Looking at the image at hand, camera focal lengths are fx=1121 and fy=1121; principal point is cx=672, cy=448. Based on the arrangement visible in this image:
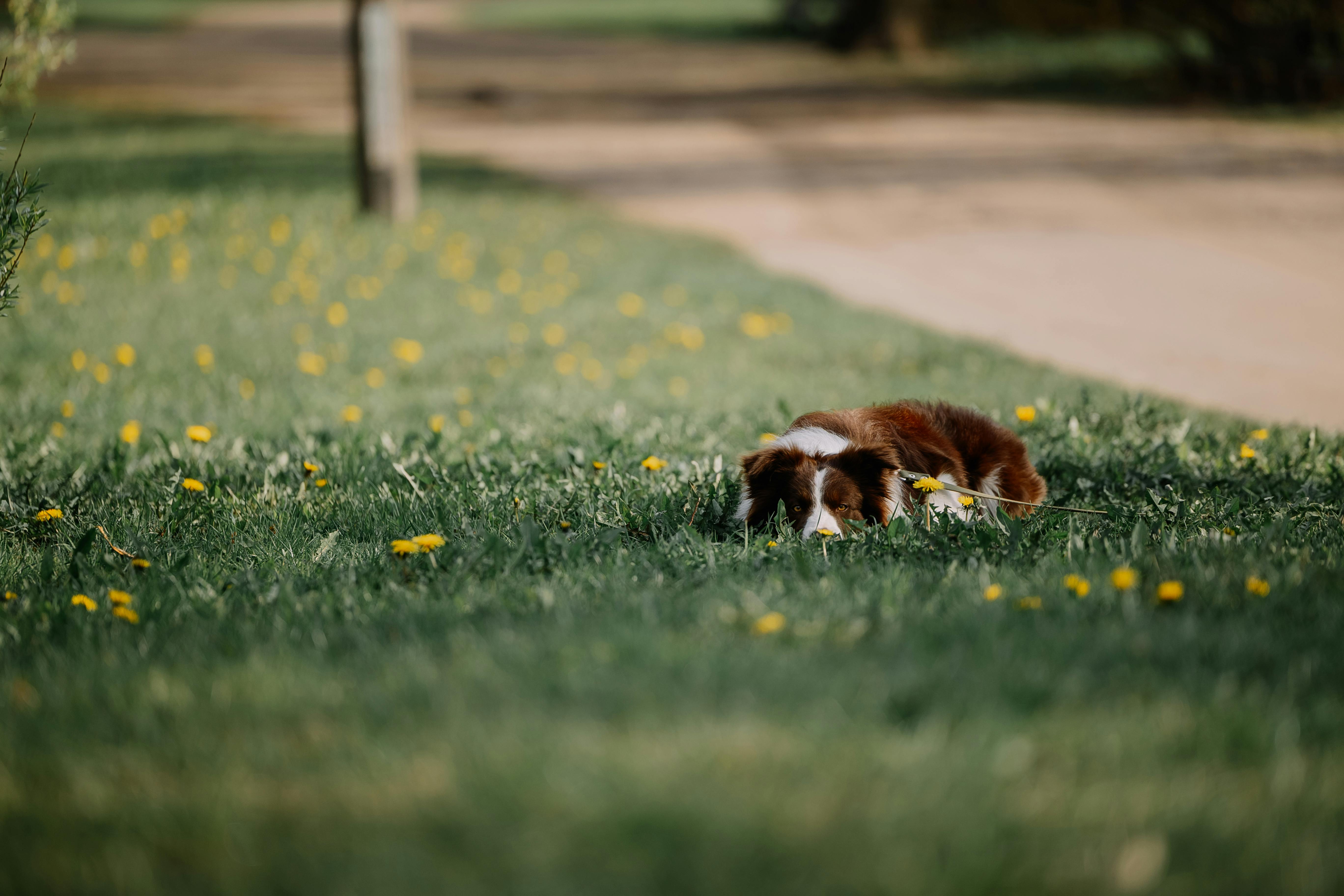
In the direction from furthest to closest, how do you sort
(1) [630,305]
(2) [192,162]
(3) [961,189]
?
(2) [192,162]
(3) [961,189]
(1) [630,305]

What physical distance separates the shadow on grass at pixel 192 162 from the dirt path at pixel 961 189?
184 cm

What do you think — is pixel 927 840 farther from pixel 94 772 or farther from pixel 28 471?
pixel 28 471

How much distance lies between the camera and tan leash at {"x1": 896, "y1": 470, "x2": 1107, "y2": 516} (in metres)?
3.99

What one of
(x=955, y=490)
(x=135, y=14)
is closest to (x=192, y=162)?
(x=955, y=490)

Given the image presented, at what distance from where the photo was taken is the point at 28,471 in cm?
507

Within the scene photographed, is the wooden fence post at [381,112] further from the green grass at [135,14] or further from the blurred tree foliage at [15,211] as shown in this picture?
the green grass at [135,14]

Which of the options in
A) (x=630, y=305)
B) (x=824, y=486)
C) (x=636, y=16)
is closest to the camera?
(x=824, y=486)

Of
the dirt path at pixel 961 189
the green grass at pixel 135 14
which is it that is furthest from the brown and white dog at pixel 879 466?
the green grass at pixel 135 14

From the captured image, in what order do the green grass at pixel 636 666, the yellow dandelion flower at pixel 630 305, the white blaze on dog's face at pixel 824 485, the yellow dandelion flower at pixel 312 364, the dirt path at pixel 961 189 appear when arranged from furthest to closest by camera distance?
the yellow dandelion flower at pixel 630 305, the dirt path at pixel 961 189, the yellow dandelion flower at pixel 312 364, the white blaze on dog's face at pixel 824 485, the green grass at pixel 636 666

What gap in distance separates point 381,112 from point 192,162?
198 inches

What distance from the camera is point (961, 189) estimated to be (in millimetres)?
15266

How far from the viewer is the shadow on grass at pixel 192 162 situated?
1400cm

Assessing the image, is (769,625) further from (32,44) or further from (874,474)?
(32,44)

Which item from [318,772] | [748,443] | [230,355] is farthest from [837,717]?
[230,355]
